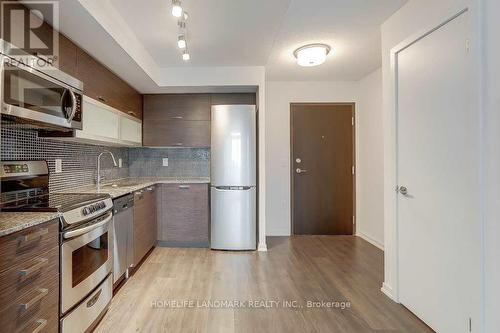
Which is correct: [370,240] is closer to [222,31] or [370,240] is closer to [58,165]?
[222,31]

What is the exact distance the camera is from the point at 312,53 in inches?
116

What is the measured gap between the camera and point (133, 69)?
2807 mm

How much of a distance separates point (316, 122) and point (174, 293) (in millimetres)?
3162

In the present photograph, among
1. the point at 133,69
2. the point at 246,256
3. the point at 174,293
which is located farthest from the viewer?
the point at 246,256

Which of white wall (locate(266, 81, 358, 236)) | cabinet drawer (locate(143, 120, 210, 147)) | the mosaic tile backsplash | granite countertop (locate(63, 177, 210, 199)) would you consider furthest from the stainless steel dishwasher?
white wall (locate(266, 81, 358, 236))

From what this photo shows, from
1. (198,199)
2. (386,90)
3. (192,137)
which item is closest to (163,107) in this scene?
(192,137)

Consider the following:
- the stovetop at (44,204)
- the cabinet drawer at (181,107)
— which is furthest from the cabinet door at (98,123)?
the cabinet drawer at (181,107)

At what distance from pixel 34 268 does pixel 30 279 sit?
2.0 inches

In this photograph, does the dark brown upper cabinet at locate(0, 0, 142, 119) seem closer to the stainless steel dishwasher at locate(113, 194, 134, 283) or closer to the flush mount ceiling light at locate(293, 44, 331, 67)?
the stainless steel dishwasher at locate(113, 194, 134, 283)

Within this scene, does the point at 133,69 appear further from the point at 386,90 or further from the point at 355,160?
the point at 355,160

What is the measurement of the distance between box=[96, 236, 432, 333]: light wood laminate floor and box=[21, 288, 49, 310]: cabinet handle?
26.8 inches

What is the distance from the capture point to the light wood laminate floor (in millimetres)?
1893

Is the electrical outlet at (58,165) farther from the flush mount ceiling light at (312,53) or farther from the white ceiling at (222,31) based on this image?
the flush mount ceiling light at (312,53)

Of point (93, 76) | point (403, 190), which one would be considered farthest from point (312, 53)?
point (93, 76)
